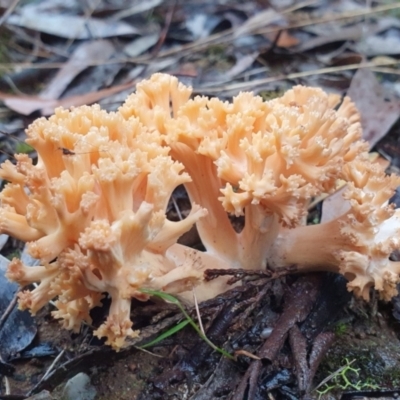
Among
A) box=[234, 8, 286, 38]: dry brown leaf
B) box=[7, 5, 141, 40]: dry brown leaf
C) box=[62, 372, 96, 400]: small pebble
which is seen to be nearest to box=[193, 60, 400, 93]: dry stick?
box=[234, 8, 286, 38]: dry brown leaf

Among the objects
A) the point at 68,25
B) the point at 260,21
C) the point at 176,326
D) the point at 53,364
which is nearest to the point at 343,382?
the point at 176,326

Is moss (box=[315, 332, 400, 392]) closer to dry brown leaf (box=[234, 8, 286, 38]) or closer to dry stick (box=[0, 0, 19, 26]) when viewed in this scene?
dry brown leaf (box=[234, 8, 286, 38])

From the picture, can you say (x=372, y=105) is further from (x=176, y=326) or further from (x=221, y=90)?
(x=176, y=326)

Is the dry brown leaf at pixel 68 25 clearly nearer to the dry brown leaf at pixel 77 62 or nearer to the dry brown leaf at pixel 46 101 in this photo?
the dry brown leaf at pixel 77 62

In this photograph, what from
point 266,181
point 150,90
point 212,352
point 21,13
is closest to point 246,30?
point 21,13

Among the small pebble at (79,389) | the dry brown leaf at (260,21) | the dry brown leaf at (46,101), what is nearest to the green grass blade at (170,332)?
the small pebble at (79,389)

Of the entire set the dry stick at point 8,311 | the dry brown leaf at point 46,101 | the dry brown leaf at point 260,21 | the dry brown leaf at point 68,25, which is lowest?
the dry brown leaf at point 260,21
